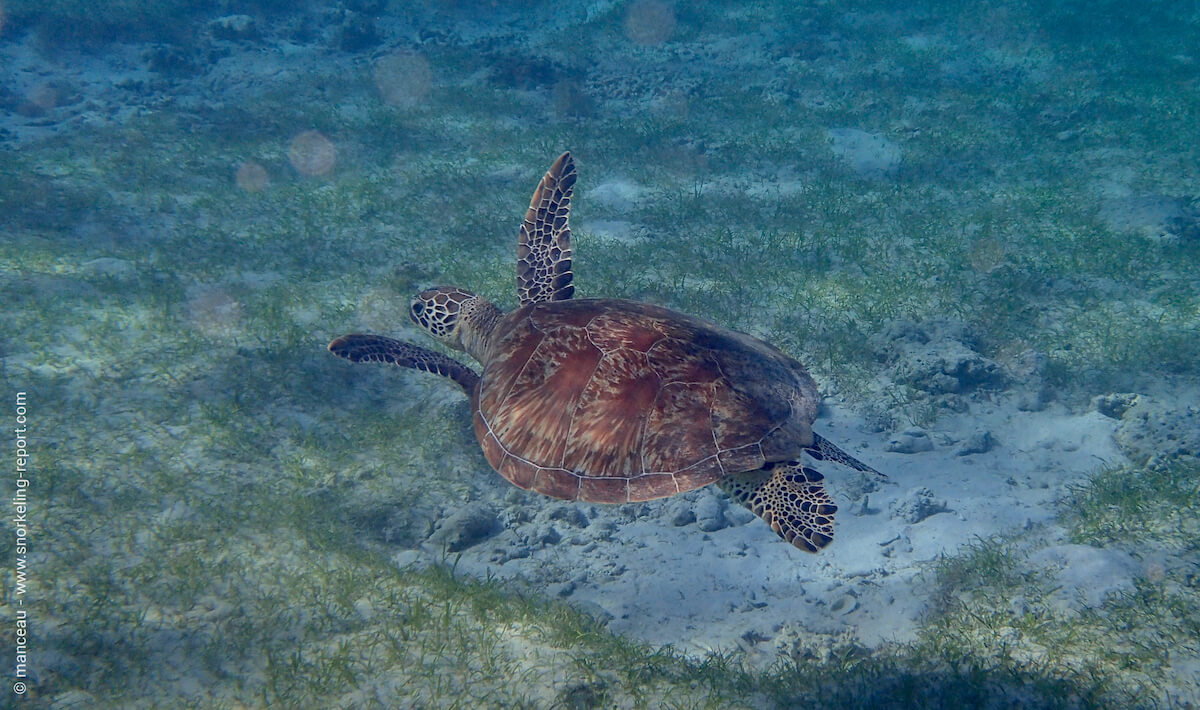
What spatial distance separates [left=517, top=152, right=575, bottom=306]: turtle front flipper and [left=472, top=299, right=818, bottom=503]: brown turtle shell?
1.00 metres

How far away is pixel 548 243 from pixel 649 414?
2079 mm

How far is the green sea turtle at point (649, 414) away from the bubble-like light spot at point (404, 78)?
799 cm

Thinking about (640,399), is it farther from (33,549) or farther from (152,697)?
(33,549)

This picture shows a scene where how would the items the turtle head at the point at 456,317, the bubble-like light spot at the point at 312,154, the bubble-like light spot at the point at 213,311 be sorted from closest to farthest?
the turtle head at the point at 456,317 < the bubble-like light spot at the point at 213,311 < the bubble-like light spot at the point at 312,154

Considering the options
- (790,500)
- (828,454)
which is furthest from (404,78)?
(790,500)

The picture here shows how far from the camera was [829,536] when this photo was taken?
9.20 feet

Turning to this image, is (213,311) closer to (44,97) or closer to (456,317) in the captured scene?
(456,317)

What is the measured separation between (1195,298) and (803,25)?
10.8 meters

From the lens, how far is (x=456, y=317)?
4.41m

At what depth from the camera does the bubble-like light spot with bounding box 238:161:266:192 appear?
→ 718 centimetres

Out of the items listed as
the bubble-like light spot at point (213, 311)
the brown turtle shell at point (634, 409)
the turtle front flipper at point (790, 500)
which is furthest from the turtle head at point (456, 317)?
the turtle front flipper at point (790, 500)

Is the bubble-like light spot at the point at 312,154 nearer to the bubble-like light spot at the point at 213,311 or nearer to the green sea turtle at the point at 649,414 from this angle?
the bubble-like light spot at the point at 213,311

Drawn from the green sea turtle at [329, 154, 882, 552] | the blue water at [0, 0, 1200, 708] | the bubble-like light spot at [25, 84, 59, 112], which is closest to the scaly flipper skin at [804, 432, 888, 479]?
the green sea turtle at [329, 154, 882, 552]

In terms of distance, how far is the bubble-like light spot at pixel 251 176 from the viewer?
7.18 metres
